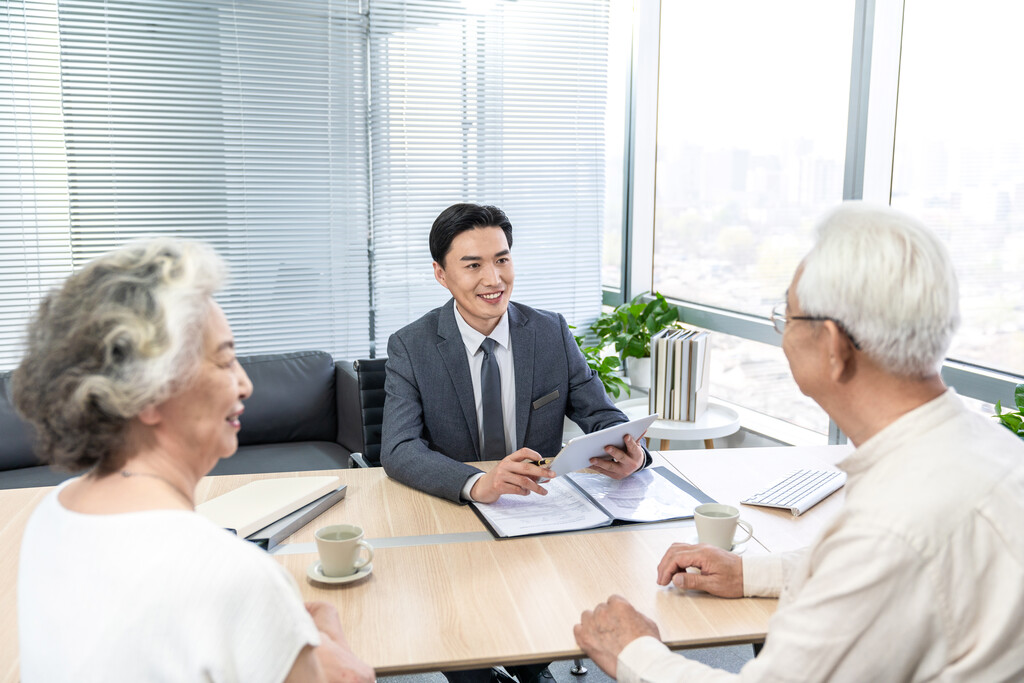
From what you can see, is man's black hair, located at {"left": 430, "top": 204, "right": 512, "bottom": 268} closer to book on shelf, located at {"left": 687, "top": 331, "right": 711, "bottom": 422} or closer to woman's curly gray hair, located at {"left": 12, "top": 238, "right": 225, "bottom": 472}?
book on shelf, located at {"left": 687, "top": 331, "right": 711, "bottom": 422}

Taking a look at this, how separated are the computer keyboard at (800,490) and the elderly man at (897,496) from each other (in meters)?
0.71

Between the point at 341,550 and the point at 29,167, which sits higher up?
the point at 29,167

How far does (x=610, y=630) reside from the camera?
1.33 m

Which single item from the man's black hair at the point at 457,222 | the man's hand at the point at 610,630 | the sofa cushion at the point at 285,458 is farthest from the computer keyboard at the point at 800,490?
the sofa cushion at the point at 285,458

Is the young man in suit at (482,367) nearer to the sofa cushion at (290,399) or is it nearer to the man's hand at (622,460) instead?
the man's hand at (622,460)

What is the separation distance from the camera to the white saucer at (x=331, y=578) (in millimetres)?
1511

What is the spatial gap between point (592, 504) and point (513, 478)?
206 millimetres

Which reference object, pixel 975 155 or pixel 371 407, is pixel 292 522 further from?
pixel 975 155

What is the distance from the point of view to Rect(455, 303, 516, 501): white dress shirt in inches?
93.5

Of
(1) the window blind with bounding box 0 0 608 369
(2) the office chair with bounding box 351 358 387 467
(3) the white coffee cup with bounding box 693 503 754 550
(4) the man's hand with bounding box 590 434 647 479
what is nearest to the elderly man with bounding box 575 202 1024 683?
(3) the white coffee cup with bounding box 693 503 754 550

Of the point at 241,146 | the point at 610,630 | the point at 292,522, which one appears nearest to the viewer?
the point at 610,630

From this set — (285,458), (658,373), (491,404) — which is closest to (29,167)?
(285,458)

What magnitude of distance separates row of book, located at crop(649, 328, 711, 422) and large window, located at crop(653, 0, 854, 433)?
0.43 m

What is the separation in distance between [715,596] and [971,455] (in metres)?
0.58
